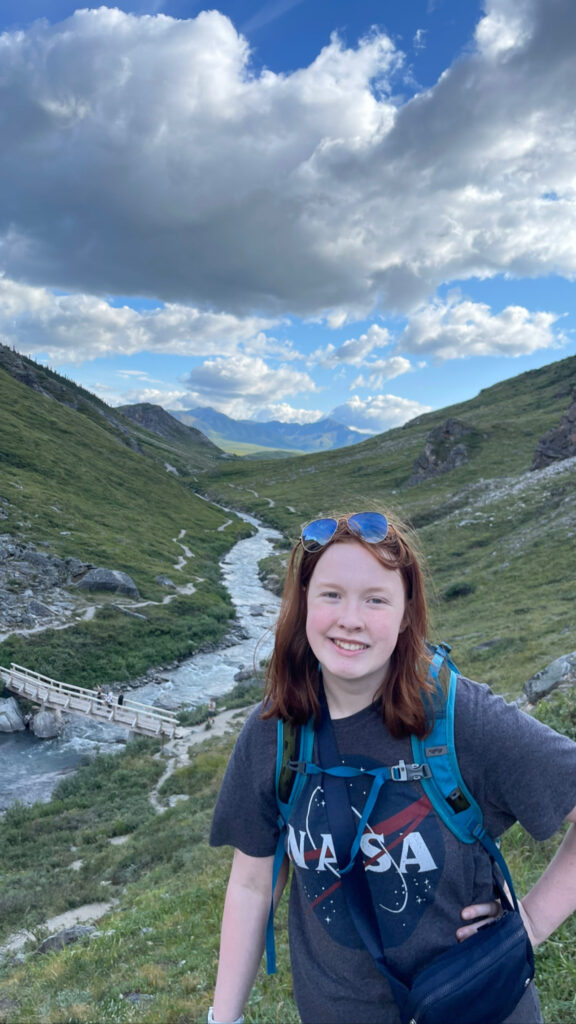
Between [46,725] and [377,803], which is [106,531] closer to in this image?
[46,725]

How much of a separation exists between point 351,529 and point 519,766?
44.5 inches

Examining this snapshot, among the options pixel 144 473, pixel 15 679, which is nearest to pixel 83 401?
pixel 144 473

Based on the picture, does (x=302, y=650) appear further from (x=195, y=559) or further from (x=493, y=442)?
(x=493, y=442)

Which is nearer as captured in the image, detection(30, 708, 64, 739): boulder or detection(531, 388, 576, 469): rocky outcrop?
detection(30, 708, 64, 739): boulder

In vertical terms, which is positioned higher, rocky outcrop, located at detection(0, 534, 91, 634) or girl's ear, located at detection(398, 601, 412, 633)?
girl's ear, located at detection(398, 601, 412, 633)

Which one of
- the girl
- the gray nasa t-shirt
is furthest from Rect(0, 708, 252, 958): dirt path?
the gray nasa t-shirt

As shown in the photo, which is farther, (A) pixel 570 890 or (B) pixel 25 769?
(B) pixel 25 769

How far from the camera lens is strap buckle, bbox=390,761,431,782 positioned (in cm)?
210

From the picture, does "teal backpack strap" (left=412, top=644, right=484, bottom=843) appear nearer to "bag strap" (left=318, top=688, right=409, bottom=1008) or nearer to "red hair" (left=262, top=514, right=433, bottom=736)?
"red hair" (left=262, top=514, right=433, bottom=736)

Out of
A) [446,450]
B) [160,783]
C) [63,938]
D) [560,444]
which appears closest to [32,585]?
[160,783]

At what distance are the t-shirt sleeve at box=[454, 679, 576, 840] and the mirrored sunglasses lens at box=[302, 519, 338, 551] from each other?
93 centimetres

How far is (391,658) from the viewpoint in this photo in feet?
8.02

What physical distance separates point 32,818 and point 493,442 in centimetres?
7701

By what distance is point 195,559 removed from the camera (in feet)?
182
